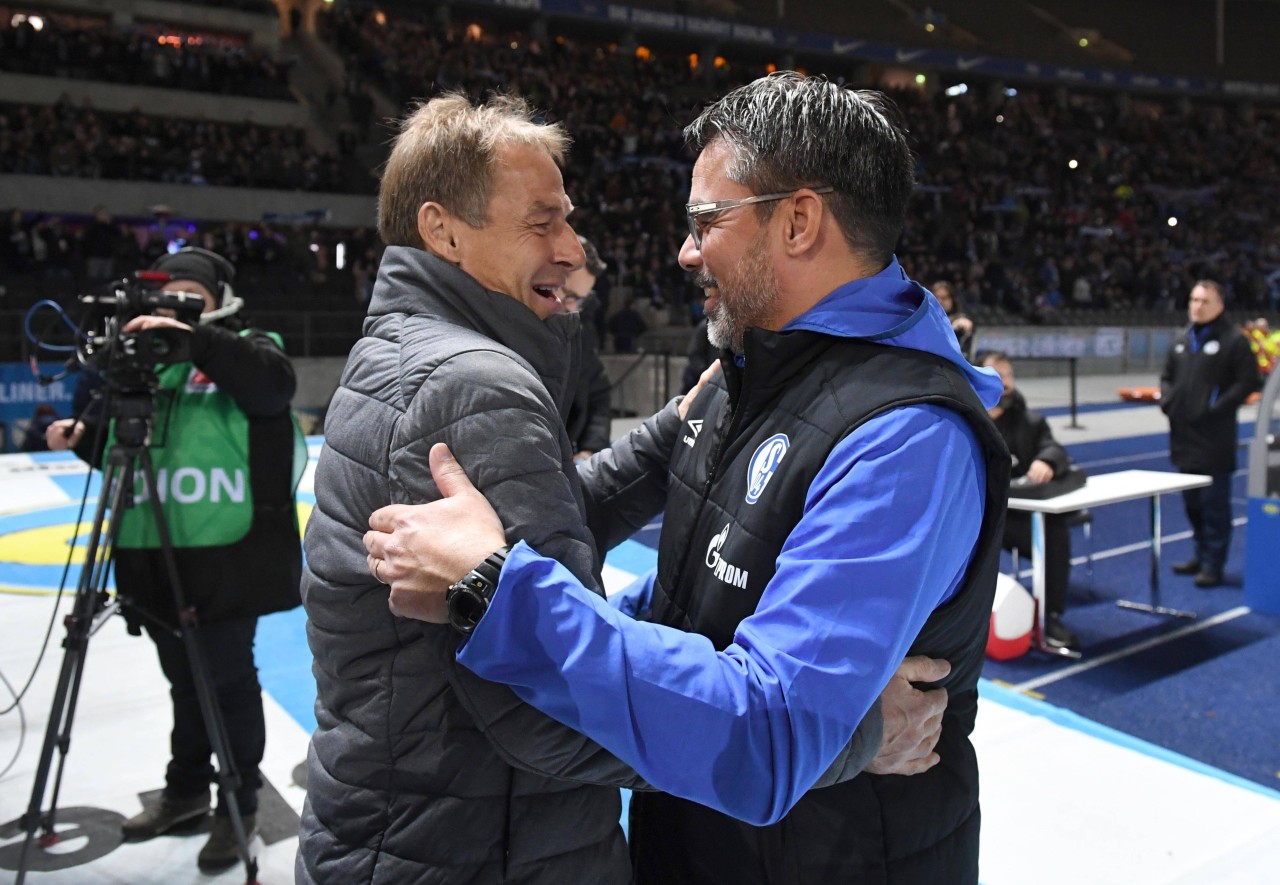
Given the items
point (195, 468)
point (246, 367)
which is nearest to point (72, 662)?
point (195, 468)

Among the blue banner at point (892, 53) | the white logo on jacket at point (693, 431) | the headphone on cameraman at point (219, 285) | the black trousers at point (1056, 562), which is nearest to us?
the white logo on jacket at point (693, 431)

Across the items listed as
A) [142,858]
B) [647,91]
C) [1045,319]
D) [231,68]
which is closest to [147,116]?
[231,68]

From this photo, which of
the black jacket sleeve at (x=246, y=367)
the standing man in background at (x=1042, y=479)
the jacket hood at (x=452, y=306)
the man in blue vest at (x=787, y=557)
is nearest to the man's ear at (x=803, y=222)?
the man in blue vest at (x=787, y=557)

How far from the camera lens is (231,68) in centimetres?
1920

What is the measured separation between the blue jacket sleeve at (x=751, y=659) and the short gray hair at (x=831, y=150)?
403 millimetres

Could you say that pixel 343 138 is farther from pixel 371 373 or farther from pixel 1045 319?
pixel 371 373

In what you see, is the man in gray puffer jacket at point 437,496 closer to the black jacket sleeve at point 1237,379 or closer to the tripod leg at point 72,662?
the tripod leg at point 72,662

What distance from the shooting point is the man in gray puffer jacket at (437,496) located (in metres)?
1.19

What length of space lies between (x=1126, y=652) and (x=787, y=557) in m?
4.55

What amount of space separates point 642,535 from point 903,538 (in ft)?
20.0

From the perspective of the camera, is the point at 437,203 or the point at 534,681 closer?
the point at 534,681

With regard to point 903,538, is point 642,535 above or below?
below

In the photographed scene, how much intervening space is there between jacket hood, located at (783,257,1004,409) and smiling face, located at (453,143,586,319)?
1.27 ft

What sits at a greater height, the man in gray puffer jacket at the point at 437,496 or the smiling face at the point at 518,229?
the smiling face at the point at 518,229
